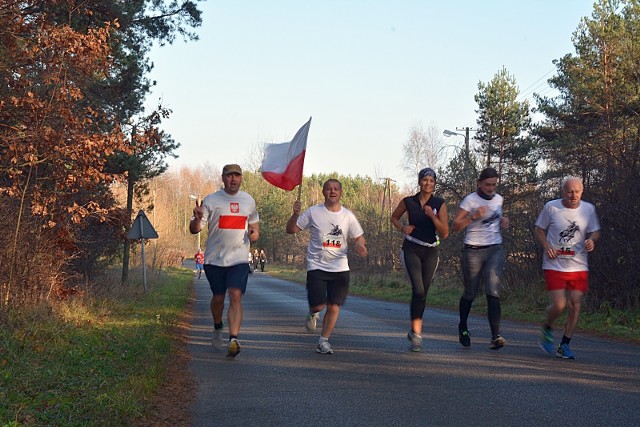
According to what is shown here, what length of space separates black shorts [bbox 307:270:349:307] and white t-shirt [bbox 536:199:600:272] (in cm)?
222

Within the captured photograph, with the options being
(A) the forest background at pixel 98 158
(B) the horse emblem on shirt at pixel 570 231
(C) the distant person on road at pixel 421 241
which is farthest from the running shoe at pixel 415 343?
(A) the forest background at pixel 98 158

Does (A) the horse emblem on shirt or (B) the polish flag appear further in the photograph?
(B) the polish flag

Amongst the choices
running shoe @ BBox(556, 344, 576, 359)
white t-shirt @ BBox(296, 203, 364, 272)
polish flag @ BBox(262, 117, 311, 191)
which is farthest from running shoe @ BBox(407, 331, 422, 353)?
polish flag @ BBox(262, 117, 311, 191)

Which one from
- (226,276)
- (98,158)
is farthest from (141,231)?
(226,276)

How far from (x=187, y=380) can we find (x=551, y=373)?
3.28 metres

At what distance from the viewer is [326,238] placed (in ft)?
28.8

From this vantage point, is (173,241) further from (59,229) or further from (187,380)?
(187,380)

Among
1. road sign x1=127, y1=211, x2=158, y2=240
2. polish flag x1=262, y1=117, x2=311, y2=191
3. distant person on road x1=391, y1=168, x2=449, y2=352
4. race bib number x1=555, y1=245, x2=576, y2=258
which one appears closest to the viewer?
race bib number x1=555, y1=245, x2=576, y2=258

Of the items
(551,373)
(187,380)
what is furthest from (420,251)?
(187,380)

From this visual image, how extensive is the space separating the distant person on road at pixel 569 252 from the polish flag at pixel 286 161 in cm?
301

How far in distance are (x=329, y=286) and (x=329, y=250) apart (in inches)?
16.7

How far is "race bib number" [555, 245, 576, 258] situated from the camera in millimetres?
8258

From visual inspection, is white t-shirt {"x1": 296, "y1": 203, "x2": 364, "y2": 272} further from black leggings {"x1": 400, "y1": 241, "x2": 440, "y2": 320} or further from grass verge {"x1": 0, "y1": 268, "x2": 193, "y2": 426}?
grass verge {"x1": 0, "y1": 268, "x2": 193, "y2": 426}

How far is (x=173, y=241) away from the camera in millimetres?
59969
